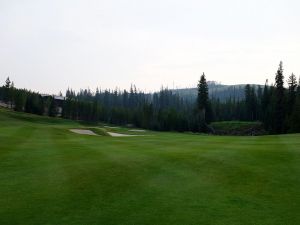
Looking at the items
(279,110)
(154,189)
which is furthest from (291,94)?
(154,189)

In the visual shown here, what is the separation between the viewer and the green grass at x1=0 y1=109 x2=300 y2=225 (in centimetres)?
1166

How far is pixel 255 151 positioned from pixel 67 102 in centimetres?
14217

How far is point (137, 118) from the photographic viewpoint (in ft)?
527

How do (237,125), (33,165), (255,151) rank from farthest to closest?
(237,125) → (255,151) → (33,165)

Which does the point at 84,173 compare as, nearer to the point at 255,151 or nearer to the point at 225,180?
the point at 225,180

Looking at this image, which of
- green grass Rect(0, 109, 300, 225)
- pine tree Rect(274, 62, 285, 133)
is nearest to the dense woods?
pine tree Rect(274, 62, 285, 133)

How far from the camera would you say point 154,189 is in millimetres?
14547

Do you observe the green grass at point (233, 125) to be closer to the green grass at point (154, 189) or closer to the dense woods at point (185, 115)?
the dense woods at point (185, 115)

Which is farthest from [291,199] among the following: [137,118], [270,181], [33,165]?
[137,118]

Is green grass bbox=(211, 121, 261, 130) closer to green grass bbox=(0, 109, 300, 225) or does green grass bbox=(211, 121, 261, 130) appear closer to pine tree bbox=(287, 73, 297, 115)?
pine tree bbox=(287, 73, 297, 115)

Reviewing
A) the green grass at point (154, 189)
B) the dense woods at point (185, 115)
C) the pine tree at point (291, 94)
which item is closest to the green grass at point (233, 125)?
the dense woods at point (185, 115)

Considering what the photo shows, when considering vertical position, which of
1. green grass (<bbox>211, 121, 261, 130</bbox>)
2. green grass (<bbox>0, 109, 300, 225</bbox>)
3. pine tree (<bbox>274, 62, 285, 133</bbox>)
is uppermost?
pine tree (<bbox>274, 62, 285, 133</bbox>)

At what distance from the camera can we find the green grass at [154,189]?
38.2 feet

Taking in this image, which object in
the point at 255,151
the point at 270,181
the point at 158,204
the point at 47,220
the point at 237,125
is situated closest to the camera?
the point at 47,220
